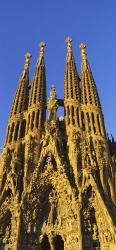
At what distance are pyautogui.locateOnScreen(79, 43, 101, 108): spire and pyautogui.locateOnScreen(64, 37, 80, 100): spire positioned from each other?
667 millimetres

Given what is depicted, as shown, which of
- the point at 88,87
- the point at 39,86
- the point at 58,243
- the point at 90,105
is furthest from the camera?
the point at 39,86

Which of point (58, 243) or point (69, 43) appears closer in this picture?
point (58, 243)

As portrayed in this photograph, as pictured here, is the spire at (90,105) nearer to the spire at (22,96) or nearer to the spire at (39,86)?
the spire at (39,86)

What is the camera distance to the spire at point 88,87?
3044 centimetres

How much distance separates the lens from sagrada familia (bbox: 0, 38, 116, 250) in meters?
21.9

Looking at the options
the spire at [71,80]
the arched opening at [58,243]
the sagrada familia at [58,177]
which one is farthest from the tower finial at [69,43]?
the arched opening at [58,243]

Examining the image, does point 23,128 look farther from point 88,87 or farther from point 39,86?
point 88,87

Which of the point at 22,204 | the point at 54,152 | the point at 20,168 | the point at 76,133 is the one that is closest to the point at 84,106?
the point at 76,133

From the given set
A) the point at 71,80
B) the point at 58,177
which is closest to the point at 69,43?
the point at 71,80

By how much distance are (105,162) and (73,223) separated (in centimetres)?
567

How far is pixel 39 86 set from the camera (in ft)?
107

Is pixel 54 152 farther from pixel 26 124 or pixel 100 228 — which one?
pixel 100 228

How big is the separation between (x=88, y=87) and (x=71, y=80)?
2.01 m

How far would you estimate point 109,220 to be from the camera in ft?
67.6
